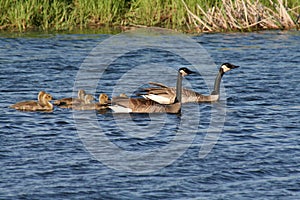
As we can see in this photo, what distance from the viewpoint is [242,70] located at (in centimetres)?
2070

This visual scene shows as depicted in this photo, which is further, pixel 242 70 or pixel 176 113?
pixel 242 70

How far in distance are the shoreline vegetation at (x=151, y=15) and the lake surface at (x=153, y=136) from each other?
268cm

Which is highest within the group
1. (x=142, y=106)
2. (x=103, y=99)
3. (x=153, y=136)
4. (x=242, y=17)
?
(x=242, y=17)

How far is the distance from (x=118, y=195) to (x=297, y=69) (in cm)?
1089

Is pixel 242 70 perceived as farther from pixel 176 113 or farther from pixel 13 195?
pixel 13 195

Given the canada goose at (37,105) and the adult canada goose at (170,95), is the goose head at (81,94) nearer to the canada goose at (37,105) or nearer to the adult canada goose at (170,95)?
the canada goose at (37,105)

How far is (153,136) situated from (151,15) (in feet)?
40.3

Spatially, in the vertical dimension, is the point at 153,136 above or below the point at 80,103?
below

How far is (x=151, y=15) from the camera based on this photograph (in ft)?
85.5

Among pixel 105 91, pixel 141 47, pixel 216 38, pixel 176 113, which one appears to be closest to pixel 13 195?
pixel 176 113

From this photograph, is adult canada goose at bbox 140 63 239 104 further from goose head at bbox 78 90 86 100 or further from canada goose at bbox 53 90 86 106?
canada goose at bbox 53 90 86 106

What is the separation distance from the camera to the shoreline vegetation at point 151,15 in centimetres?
2547

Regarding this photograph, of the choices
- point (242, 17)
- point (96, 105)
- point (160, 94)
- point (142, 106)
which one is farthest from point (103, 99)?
point (242, 17)

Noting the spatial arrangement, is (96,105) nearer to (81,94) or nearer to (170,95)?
(81,94)
